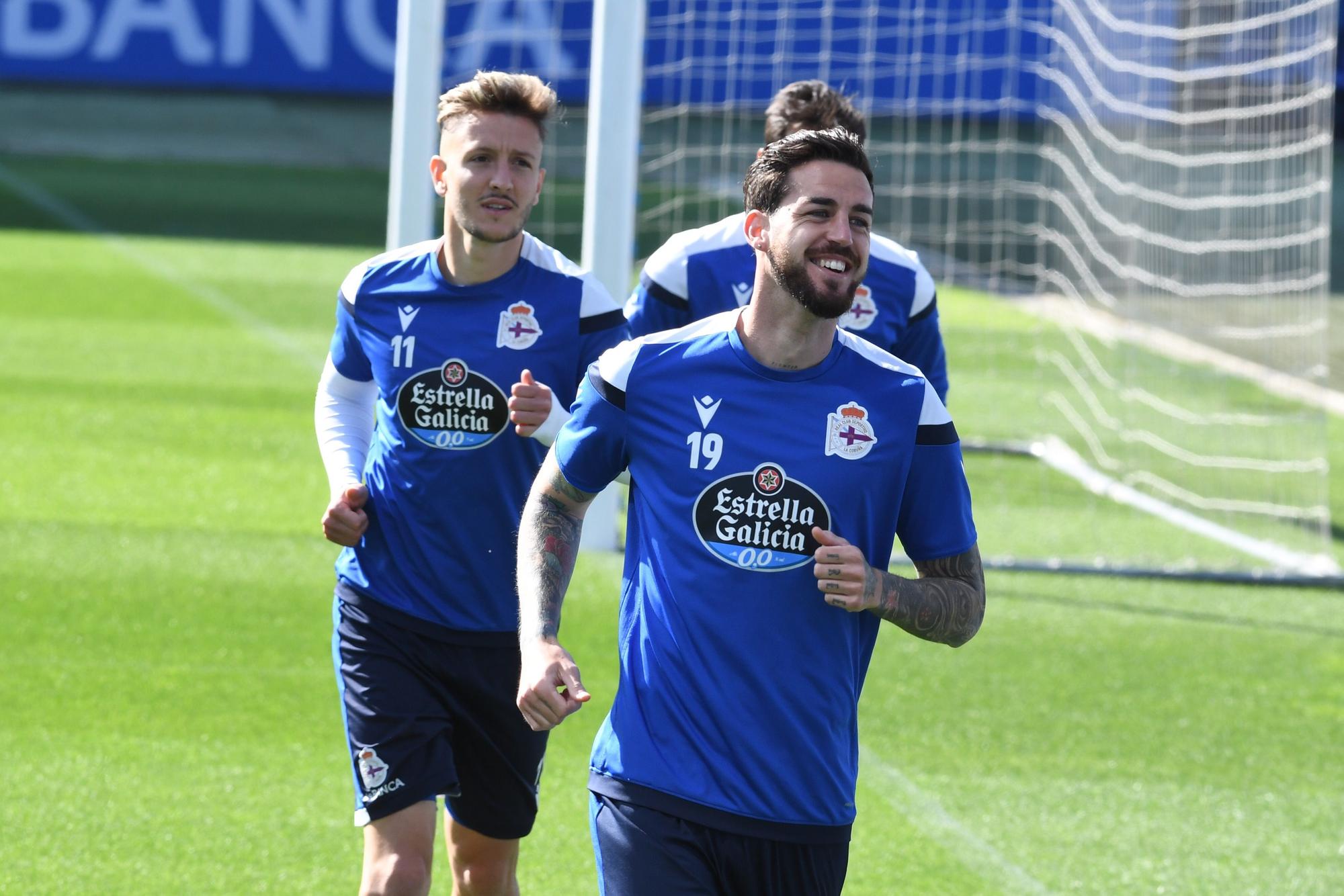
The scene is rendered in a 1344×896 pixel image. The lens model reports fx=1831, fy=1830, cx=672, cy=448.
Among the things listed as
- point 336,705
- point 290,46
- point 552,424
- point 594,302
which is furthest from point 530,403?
point 290,46

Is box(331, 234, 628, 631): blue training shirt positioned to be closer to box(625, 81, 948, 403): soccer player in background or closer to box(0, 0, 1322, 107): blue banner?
box(625, 81, 948, 403): soccer player in background

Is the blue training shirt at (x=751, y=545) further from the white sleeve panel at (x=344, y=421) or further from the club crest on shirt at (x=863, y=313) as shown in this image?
the club crest on shirt at (x=863, y=313)

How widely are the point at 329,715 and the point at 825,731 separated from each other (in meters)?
3.52

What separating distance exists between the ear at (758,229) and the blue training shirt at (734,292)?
206cm

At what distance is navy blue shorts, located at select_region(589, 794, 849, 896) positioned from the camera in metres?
3.15

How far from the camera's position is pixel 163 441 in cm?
1062

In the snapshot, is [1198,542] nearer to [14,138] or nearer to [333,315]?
[333,315]

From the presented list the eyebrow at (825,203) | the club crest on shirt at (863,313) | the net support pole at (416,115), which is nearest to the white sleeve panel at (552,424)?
the eyebrow at (825,203)

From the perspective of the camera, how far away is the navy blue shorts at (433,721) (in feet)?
13.4

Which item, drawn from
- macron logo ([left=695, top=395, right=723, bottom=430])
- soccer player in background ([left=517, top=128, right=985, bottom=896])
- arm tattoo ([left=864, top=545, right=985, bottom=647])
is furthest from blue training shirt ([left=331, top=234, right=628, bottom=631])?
arm tattoo ([left=864, top=545, right=985, bottom=647])

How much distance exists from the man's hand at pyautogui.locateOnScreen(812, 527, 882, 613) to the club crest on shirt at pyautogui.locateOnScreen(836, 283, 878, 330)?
94.7 inches

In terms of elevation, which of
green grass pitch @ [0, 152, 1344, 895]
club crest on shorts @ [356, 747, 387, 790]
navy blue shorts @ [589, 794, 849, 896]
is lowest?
green grass pitch @ [0, 152, 1344, 895]

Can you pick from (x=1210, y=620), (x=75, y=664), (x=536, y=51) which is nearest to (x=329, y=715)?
(x=75, y=664)

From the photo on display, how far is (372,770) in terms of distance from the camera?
4.06 metres
